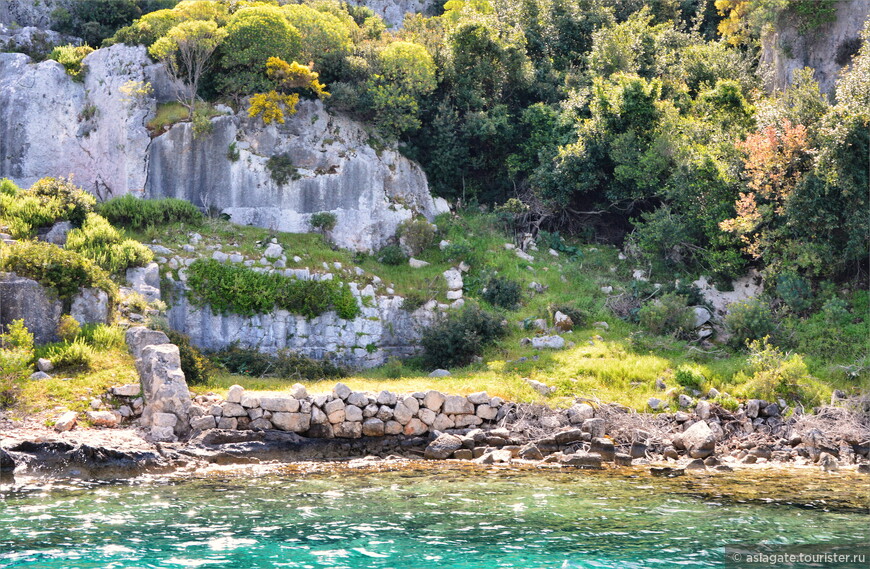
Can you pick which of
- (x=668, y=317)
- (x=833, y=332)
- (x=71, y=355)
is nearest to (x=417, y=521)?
(x=71, y=355)

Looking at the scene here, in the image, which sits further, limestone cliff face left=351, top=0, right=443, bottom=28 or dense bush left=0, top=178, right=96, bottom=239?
limestone cliff face left=351, top=0, right=443, bottom=28

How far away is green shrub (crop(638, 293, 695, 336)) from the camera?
2145 centimetres

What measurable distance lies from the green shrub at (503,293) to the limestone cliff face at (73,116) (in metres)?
11.3

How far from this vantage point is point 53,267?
18.4m

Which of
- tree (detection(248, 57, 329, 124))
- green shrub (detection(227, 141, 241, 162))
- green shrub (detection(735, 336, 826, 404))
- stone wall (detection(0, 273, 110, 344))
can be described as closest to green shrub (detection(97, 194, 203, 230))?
green shrub (detection(227, 141, 241, 162))

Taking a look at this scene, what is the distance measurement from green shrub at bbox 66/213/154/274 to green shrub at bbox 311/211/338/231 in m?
5.16

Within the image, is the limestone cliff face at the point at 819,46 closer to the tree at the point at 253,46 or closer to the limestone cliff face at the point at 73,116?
the tree at the point at 253,46

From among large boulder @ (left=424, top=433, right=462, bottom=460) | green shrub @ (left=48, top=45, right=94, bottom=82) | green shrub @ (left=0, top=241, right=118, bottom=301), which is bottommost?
large boulder @ (left=424, top=433, right=462, bottom=460)

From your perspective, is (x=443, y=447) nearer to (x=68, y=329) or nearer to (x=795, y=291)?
(x=68, y=329)

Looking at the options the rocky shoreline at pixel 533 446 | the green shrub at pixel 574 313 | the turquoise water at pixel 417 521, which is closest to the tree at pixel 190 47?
the green shrub at pixel 574 313

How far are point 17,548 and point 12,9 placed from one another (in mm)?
28181

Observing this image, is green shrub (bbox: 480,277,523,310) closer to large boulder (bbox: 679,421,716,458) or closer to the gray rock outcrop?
large boulder (bbox: 679,421,716,458)

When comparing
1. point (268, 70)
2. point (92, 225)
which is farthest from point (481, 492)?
point (268, 70)

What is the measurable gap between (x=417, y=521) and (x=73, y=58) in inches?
838
